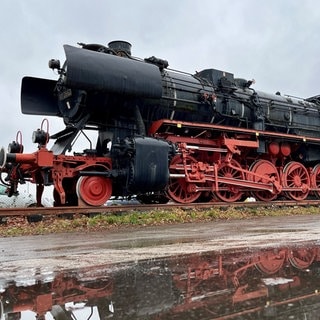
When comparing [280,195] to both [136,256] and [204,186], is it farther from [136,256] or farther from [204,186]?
[136,256]

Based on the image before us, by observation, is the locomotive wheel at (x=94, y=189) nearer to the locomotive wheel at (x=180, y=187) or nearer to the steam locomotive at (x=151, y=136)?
the steam locomotive at (x=151, y=136)

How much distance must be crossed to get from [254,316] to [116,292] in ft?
3.09

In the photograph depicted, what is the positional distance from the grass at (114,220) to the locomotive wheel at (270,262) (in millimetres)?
4083

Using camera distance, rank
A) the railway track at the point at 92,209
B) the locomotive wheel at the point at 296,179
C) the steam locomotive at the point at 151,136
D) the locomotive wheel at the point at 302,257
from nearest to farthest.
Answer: the locomotive wheel at the point at 302,257 → the railway track at the point at 92,209 → the steam locomotive at the point at 151,136 → the locomotive wheel at the point at 296,179

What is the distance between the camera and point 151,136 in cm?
1045

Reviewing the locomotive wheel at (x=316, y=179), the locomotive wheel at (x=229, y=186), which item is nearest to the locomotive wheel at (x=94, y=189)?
the locomotive wheel at (x=229, y=186)

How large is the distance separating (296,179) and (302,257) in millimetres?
10977

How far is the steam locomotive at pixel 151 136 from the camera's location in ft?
31.0

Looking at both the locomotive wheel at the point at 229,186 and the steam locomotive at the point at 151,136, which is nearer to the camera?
the steam locomotive at the point at 151,136

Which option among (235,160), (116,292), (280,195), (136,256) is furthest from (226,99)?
(116,292)

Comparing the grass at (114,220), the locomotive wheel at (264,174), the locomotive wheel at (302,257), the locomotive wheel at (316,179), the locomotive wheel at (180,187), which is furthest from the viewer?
the locomotive wheel at (316,179)

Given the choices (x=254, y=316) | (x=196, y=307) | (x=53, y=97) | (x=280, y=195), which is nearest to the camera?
(x=254, y=316)

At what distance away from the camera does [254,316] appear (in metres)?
2.21

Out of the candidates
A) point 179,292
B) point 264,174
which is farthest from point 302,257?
point 264,174
